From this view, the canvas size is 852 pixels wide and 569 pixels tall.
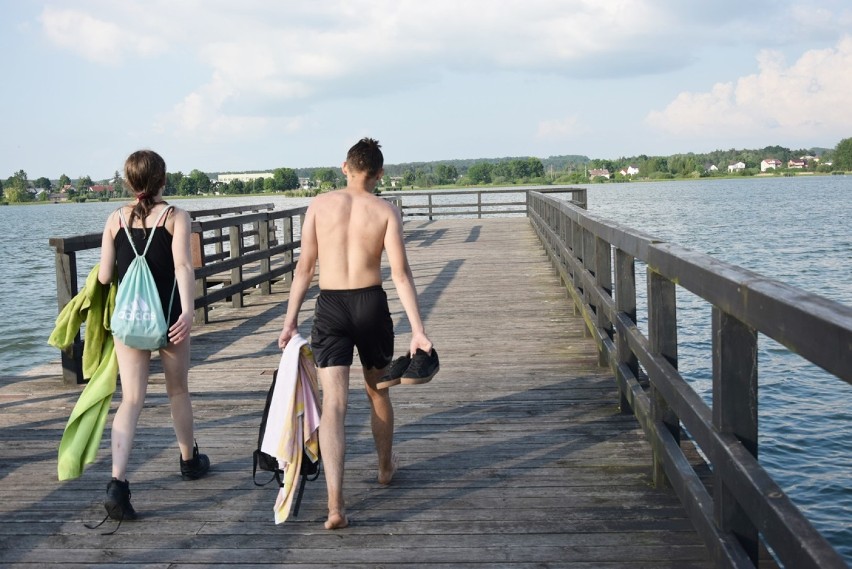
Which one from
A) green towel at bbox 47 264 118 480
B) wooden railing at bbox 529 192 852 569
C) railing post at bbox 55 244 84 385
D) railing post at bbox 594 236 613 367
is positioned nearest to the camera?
wooden railing at bbox 529 192 852 569

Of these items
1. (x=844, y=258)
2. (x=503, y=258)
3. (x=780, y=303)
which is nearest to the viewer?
(x=780, y=303)

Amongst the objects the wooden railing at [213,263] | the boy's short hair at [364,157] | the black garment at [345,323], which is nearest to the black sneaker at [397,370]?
the black garment at [345,323]

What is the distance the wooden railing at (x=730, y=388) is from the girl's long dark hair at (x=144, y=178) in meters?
2.21

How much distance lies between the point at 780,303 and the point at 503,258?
14.7 metres

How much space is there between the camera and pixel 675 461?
3744 mm

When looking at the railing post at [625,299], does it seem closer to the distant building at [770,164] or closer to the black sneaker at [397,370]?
the black sneaker at [397,370]

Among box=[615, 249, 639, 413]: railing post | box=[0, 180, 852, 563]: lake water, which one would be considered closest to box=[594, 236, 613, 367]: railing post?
box=[615, 249, 639, 413]: railing post

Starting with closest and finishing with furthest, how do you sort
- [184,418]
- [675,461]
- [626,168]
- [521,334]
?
[675,461]
[184,418]
[521,334]
[626,168]

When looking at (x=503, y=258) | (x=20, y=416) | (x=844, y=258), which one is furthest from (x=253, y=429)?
(x=844, y=258)

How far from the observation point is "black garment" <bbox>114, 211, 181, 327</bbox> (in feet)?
13.9

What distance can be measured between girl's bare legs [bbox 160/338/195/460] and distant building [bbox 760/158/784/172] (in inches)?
7630

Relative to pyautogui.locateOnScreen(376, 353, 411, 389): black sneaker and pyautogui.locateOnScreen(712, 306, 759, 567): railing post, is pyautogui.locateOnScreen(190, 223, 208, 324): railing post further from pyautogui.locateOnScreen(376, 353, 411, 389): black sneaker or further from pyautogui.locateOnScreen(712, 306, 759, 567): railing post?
pyautogui.locateOnScreen(712, 306, 759, 567): railing post

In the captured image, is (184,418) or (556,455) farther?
(556,455)

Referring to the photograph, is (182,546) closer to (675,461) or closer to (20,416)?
(675,461)
